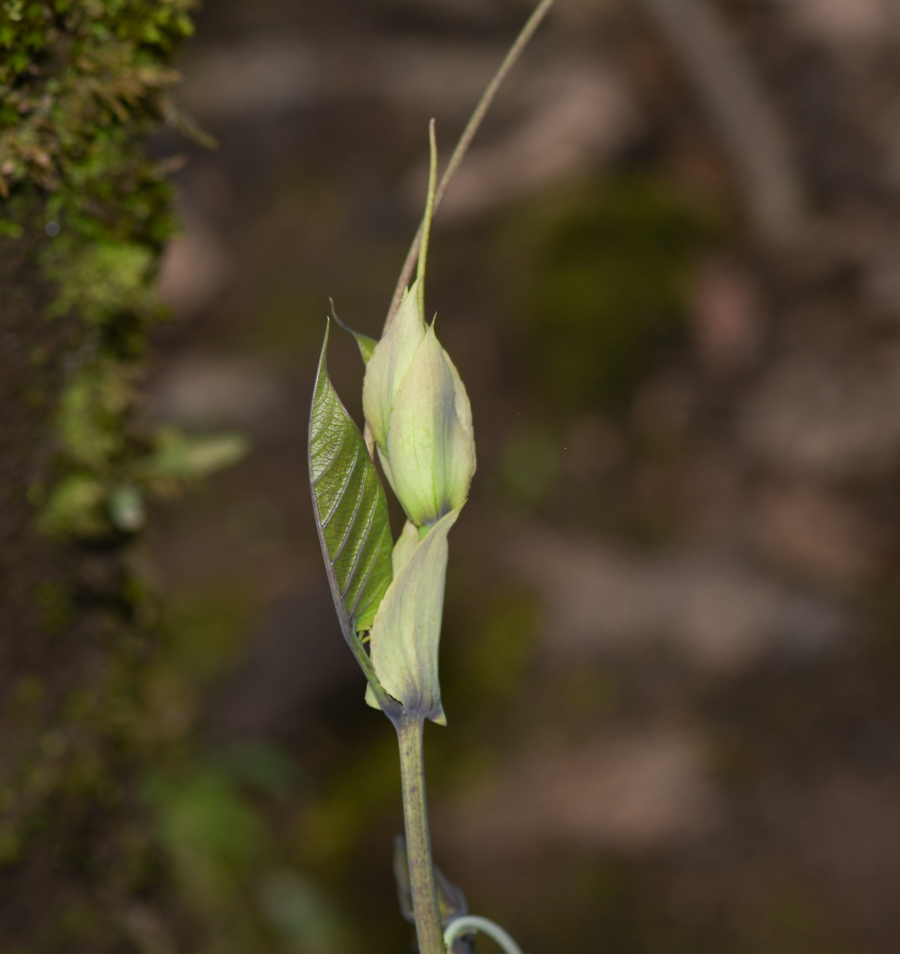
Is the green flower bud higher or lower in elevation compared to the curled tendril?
higher

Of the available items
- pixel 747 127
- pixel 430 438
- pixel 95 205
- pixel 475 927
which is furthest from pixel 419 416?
pixel 747 127

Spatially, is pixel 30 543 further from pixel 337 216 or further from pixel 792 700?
pixel 337 216

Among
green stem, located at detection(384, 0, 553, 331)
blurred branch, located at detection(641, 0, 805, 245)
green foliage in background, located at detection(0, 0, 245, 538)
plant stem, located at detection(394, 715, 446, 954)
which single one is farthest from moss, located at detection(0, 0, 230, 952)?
blurred branch, located at detection(641, 0, 805, 245)

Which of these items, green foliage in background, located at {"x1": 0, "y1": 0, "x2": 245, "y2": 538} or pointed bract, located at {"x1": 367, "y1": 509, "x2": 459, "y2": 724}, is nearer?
pointed bract, located at {"x1": 367, "y1": 509, "x2": 459, "y2": 724}

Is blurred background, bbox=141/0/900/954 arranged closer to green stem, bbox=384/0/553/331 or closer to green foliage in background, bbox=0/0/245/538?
green foliage in background, bbox=0/0/245/538

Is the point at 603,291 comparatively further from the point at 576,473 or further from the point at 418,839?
the point at 418,839

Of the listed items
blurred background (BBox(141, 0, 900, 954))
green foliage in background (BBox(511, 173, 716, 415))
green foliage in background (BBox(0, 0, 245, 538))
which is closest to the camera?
green foliage in background (BBox(0, 0, 245, 538))
